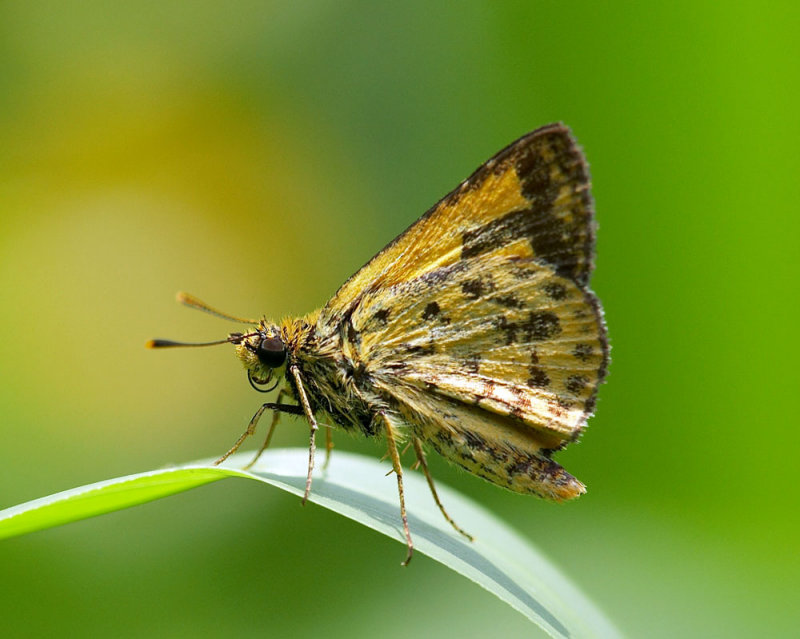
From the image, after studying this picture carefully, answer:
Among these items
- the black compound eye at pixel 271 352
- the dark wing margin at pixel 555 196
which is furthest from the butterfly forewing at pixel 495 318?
the black compound eye at pixel 271 352

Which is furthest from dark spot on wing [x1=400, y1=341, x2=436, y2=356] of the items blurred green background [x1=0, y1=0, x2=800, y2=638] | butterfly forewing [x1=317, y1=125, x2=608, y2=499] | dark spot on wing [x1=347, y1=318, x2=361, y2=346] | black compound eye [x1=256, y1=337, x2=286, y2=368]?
blurred green background [x1=0, y1=0, x2=800, y2=638]

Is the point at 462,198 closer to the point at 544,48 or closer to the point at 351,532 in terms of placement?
the point at 351,532

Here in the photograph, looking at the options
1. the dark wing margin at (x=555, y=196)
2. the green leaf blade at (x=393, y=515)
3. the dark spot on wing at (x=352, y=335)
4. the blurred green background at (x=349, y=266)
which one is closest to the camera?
the green leaf blade at (x=393, y=515)

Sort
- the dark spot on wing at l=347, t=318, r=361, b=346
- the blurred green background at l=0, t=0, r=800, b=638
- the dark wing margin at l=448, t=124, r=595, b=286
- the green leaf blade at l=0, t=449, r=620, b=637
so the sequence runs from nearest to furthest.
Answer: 1. the green leaf blade at l=0, t=449, r=620, b=637
2. the dark wing margin at l=448, t=124, r=595, b=286
3. the dark spot on wing at l=347, t=318, r=361, b=346
4. the blurred green background at l=0, t=0, r=800, b=638

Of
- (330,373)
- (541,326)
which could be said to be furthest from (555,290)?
(330,373)

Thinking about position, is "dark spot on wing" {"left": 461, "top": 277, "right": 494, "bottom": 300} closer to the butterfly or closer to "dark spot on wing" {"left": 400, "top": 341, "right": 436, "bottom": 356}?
the butterfly

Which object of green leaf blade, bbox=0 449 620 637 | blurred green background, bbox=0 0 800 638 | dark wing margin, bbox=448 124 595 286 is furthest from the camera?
blurred green background, bbox=0 0 800 638

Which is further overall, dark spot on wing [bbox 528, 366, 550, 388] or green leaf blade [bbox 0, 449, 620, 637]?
dark spot on wing [bbox 528, 366, 550, 388]

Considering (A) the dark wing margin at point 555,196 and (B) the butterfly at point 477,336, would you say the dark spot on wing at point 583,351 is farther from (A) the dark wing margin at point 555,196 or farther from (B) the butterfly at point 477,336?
(A) the dark wing margin at point 555,196

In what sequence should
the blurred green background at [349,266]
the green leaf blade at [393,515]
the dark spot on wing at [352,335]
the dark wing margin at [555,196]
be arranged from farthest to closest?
the blurred green background at [349,266], the dark spot on wing at [352,335], the dark wing margin at [555,196], the green leaf blade at [393,515]
